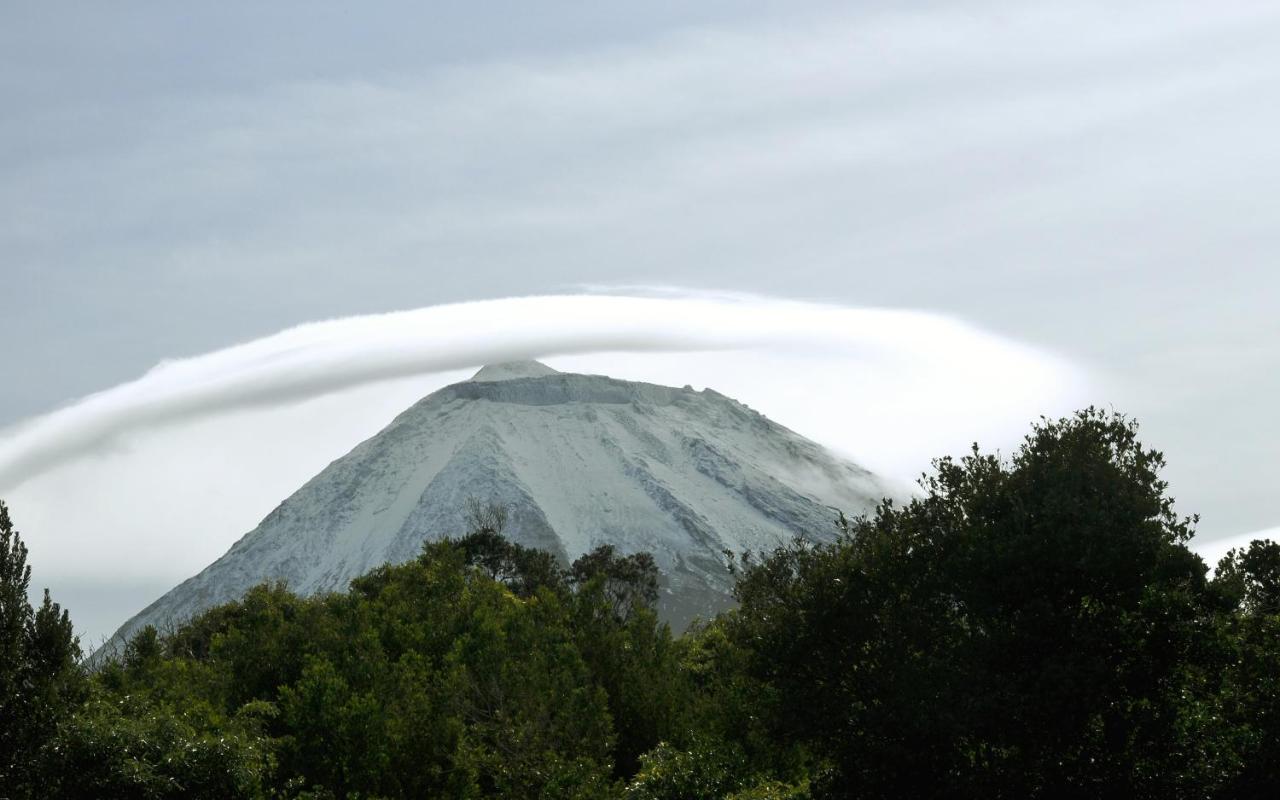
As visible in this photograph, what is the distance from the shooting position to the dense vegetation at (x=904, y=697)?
101 feet

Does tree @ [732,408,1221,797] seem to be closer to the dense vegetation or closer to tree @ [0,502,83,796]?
the dense vegetation

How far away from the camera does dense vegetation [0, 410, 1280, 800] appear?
101 feet

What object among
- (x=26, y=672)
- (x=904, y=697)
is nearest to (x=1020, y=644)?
(x=904, y=697)

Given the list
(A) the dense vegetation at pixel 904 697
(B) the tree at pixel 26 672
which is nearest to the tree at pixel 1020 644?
(A) the dense vegetation at pixel 904 697

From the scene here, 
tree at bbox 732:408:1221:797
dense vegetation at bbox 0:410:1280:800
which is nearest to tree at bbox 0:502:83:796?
dense vegetation at bbox 0:410:1280:800

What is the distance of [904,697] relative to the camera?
32.0 metres

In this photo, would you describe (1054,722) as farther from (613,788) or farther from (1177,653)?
(613,788)

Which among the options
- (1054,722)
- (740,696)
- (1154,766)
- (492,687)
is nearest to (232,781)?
(492,687)

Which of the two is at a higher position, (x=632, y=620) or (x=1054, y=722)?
(x=632, y=620)

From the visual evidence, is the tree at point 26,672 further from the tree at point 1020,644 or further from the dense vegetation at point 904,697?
the tree at point 1020,644

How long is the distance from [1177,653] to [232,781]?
22.9 m

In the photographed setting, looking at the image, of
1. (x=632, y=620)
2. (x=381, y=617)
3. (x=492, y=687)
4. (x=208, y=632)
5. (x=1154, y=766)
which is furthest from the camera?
(x=208, y=632)

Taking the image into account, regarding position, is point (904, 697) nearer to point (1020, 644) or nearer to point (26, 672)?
point (1020, 644)

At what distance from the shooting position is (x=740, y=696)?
41438mm
